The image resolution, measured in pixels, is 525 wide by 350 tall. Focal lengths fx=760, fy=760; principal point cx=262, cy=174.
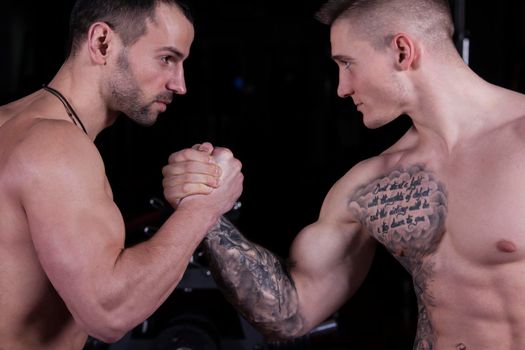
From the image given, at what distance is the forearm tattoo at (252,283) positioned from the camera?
2.05 meters

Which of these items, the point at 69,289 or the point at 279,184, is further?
the point at 279,184

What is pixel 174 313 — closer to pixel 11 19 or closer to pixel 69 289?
pixel 69 289

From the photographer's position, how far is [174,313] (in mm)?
2627

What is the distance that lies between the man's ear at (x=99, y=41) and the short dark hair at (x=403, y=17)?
67cm

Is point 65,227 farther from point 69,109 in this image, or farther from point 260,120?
point 260,120

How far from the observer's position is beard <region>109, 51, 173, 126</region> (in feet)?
6.03

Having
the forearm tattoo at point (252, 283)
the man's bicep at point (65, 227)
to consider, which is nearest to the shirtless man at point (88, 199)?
the man's bicep at point (65, 227)

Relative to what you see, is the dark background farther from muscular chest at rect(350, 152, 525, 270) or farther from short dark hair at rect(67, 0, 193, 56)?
short dark hair at rect(67, 0, 193, 56)

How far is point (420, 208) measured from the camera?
195cm

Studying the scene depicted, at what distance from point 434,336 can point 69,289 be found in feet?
3.01

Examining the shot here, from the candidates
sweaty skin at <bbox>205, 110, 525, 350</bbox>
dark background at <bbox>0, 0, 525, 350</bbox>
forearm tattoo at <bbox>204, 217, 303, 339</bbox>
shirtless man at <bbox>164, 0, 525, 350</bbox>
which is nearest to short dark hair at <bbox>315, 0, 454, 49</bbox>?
shirtless man at <bbox>164, 0, 525, 350</bbox>

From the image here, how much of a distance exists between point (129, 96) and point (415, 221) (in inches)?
31.1

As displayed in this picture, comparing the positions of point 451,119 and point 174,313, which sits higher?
point 451,119

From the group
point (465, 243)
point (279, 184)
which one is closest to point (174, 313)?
point (465, 243)
